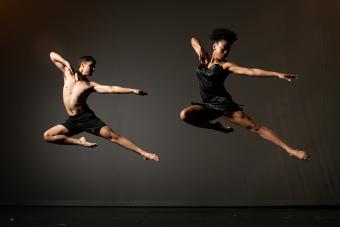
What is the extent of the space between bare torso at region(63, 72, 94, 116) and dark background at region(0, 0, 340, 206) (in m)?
1.92

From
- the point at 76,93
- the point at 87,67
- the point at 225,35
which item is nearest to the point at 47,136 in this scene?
the point at 76,93

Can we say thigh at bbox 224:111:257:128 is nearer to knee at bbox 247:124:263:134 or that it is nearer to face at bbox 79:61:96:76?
knee at bbox 247:124:263:134

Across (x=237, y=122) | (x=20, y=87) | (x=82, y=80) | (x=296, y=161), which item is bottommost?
(x=296, y=161)

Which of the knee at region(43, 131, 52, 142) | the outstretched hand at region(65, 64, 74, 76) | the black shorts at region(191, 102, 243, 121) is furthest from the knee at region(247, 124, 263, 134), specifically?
the knee at region(43, 131, 52, 142)

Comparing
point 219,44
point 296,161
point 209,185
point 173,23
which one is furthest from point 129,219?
point 173,23

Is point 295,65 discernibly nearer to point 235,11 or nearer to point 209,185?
point 235,11

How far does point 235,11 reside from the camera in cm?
670

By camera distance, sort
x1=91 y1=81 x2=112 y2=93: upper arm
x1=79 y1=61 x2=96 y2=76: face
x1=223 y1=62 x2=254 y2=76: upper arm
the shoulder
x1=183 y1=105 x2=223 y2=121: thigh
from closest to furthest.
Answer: x1=223 y1=62 x2=254 y2=76: upper arm
the shoulder
x1=183 y1=105 x2=223 y2=121: thigh
x1=91 y1=81 x2=112 y2=93: upper arm
x1=79 y1=61 x2=96 y2=76: face

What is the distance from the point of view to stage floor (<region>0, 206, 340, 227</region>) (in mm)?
4742

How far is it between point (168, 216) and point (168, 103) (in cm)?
195

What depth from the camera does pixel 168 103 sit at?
666cm

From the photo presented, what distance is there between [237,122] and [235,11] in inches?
112

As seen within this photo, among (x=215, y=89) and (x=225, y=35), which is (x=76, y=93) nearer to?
(x=215, y=89)

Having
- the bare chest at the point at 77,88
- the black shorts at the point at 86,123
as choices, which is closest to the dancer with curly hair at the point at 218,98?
the black shorts at the point at 86,123
